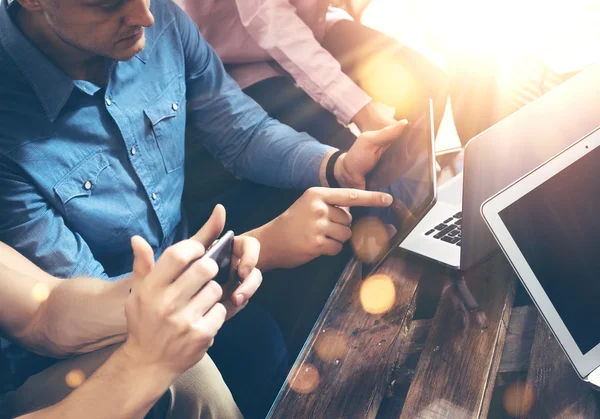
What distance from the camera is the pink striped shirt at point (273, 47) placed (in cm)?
182

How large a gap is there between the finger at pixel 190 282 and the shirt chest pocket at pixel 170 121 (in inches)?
28.3

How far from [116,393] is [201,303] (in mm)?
199

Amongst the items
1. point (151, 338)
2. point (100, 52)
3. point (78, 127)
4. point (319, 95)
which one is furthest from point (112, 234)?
point (319, 95)

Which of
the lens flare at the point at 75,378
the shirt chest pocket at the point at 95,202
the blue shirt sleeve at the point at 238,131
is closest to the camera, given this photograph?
the lens flare at the point at 75,378

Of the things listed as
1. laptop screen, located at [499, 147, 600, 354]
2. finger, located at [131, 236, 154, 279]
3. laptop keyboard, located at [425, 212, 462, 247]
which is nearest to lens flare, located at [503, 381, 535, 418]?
→ laptop screen, located at [499, 147, 600, 354]

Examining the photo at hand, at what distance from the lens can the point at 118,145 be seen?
4.35ft

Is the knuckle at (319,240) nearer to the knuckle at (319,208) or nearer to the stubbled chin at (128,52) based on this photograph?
the knuckle at (319,208)

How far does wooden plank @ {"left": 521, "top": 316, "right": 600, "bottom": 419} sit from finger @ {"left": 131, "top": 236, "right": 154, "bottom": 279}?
64 cm

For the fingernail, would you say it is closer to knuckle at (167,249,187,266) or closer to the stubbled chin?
knuckle at (167,249,187,266)

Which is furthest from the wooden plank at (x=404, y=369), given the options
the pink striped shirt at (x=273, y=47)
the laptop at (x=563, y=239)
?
the pink striped shirt at (x=273, y=47)

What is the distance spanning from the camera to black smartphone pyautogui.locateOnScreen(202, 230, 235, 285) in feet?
2.82

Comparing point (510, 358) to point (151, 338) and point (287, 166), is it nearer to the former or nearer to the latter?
point (151, 338)

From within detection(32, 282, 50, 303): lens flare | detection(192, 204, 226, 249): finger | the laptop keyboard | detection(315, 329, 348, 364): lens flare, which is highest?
detection(192, 204, 226, 249): finger

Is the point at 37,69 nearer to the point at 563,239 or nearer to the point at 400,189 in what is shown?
the point at 400,189
